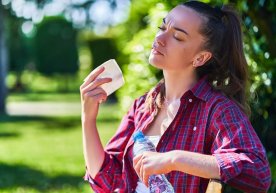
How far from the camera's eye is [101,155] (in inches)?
99.8

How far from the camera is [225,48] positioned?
236cm

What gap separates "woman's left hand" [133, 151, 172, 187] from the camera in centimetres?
200

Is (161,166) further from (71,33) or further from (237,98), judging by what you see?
(71,33)

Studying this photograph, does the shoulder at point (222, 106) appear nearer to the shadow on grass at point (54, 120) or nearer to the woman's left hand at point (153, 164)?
the woman's left hand at point (153, 164)

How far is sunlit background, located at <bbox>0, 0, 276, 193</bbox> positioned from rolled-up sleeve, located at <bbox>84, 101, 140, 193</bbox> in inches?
21.0

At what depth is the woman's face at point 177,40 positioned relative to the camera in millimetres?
2309

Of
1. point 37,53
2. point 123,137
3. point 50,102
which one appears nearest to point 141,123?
point 123,137

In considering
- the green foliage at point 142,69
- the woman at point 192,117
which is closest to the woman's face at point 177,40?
the woman at point 192,117

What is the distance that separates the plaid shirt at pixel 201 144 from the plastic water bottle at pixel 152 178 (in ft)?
0.22

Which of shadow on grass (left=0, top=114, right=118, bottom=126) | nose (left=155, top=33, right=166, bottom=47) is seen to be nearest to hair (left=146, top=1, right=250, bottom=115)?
nose (left=155, top=33, right=166, bottom=47)

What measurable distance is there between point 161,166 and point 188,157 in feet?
0.30

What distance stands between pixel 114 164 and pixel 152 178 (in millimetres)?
436

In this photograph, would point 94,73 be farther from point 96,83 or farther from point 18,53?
point 18,53

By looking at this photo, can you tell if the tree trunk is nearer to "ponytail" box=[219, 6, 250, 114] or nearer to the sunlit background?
the sunlit background
